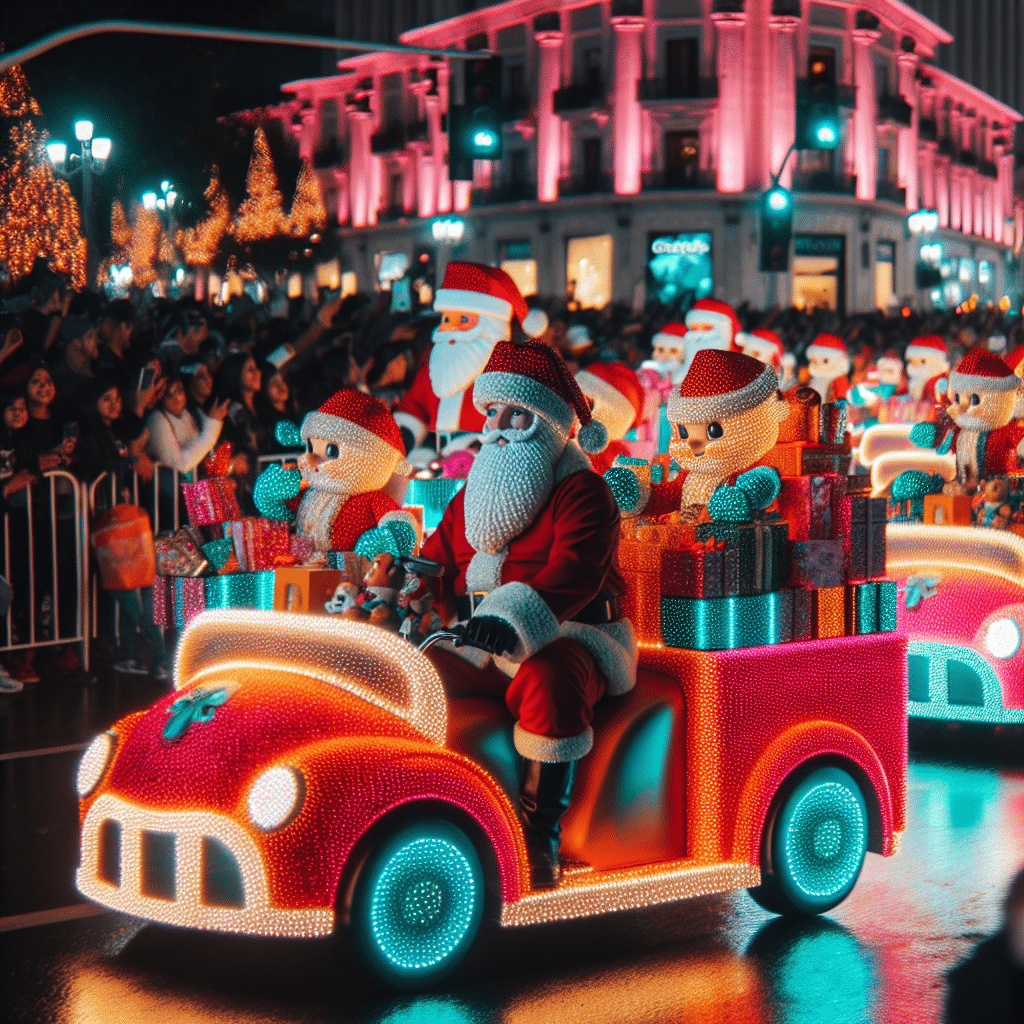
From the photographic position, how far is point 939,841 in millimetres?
6250

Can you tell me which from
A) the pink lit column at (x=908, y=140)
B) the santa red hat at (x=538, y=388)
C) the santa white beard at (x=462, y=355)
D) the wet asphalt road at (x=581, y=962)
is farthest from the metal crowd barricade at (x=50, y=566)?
the pink lit column at (x=908, y=140)

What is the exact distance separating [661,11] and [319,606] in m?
45.5

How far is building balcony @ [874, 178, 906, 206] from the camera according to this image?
171 feet

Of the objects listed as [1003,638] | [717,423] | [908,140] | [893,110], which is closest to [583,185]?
[893,110]

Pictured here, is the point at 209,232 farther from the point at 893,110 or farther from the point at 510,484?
the point at 510,484

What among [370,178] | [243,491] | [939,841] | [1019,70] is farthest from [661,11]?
[939,841]

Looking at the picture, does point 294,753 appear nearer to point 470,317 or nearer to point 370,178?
point 470,317

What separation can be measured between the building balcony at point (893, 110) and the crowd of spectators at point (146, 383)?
39945 millimetres

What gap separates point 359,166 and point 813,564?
55.9 meters

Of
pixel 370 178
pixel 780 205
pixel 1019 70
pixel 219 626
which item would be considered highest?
pixel 1019 70

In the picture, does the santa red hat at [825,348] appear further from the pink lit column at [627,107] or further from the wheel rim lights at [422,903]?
the pink lit column at [627,107]

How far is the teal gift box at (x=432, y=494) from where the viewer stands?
7.48 m

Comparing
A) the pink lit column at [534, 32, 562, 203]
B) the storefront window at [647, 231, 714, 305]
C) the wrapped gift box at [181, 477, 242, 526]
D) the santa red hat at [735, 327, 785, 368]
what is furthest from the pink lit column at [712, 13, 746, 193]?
the wrapped gift box at [181, 477, 242, 526]

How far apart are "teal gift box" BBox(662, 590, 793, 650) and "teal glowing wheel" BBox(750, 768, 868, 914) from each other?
1.71 feet
